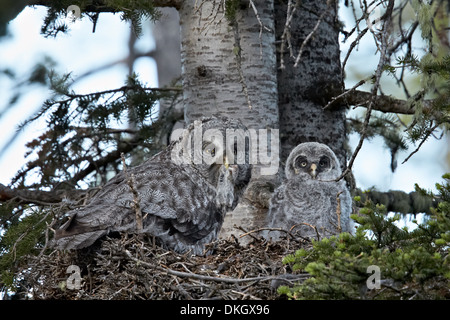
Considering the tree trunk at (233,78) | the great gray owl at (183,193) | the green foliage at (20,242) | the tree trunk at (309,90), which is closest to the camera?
the great gray owl at (183,193)

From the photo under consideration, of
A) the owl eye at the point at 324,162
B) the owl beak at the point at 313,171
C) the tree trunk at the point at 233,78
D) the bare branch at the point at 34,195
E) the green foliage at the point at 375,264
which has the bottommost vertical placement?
the green foliage at the point at 375,264

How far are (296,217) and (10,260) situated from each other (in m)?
2.19

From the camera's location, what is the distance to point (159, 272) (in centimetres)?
342

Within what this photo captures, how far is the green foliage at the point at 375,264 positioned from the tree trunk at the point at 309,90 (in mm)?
2600

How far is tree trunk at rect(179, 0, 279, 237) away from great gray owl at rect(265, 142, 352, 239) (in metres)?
0.17

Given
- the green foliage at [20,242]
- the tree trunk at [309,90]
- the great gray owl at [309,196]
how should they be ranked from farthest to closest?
1. the tree trunk at [309,90]
2. the great gray owl at [309,196]
3. the green foliage at [20,242]

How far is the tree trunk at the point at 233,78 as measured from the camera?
529cm

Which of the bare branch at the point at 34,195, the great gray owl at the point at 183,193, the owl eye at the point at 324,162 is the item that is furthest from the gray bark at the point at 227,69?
the bare branch at the point at 34,195

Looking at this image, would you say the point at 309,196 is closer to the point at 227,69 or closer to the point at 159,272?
the point at 227,69

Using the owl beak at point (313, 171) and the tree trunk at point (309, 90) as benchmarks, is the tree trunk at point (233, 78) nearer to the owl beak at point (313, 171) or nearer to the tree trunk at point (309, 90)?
the owl beak at point (313, 171)

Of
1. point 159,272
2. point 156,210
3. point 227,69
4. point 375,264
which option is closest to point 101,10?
point 227,69

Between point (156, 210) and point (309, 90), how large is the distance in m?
2.19

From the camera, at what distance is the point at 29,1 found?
4617 mm

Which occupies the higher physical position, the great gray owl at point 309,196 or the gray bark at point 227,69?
the gray bark at point 227,69
